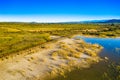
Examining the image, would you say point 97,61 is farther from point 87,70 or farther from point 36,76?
point 36,76

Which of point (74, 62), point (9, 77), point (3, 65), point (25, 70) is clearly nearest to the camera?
point (9, 77)

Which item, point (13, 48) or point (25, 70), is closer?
point (25, 70)

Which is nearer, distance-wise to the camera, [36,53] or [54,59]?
[54,59]

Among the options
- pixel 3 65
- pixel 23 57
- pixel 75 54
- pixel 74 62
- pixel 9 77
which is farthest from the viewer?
pixel 75 54

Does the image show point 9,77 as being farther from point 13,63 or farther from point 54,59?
point 54,59

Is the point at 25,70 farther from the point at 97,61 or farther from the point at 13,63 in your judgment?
the point at 97,61

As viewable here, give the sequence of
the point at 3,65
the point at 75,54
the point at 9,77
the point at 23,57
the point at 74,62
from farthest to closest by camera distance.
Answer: the point at 75,54, the point at 23,57, the point at 74,62, the point at 3,65, the point at 9,77

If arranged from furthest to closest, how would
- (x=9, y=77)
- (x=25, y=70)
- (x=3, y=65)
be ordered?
1. (x=3, y=65)
2. (x=25, y=70)
3. (x=9, y=77)

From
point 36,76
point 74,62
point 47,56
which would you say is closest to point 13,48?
point 47,56

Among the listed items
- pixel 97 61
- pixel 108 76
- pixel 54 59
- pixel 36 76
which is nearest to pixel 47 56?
pixel 54 59
